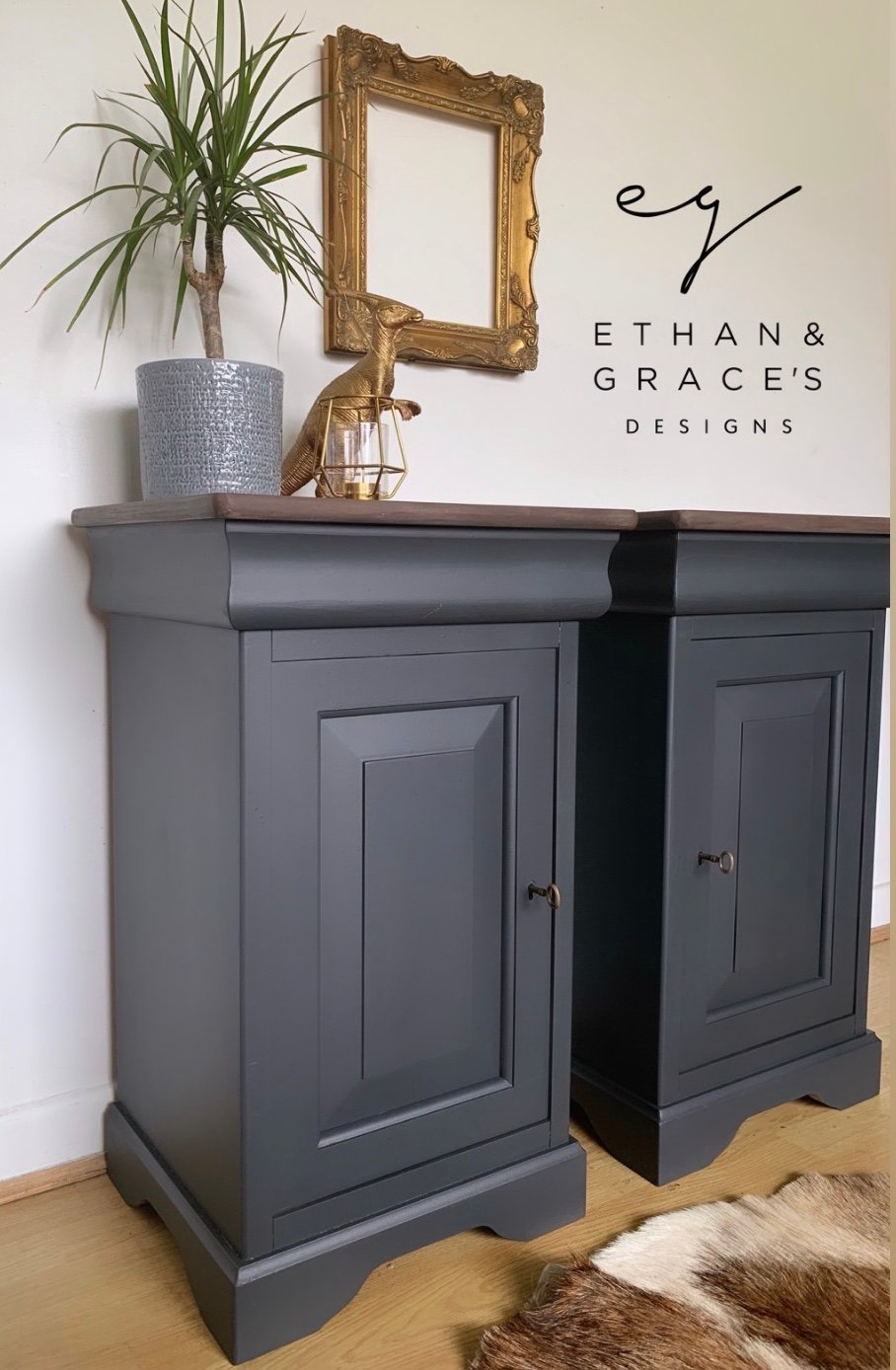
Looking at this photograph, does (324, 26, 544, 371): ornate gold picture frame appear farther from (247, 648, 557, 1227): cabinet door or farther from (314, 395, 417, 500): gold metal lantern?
(247, 648, 557, 1227): cabinet door

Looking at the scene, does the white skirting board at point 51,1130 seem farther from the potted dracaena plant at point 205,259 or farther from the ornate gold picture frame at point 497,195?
the ornate gold picture frame at point 497,195

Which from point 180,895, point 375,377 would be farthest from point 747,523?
point 180,895

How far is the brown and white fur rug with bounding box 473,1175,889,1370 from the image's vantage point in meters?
1.24

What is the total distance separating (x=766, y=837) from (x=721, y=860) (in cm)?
13

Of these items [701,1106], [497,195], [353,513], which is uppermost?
[497,195]

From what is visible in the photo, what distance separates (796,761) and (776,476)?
0.92 metres

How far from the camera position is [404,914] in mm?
1352

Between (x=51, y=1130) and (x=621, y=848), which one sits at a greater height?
(x=621, y=848)

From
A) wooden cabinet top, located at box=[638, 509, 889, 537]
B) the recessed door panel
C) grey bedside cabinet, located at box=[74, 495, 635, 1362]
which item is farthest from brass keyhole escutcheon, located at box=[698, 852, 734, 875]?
wooden cabinet top, located at box=[638, 509, 889, 537]

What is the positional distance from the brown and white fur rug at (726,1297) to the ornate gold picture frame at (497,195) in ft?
4.42

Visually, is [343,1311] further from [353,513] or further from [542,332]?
[542,332]

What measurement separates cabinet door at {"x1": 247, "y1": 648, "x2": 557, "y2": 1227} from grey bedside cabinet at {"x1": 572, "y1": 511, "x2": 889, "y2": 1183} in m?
0.22

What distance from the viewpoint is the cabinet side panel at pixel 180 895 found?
4.13 feet

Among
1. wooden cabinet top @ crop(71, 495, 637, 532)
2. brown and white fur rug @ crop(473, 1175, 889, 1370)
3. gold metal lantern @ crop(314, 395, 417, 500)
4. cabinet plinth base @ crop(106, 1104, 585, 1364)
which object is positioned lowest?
brown and white fur rug @ crop(473, 1175, 889, 1370)
